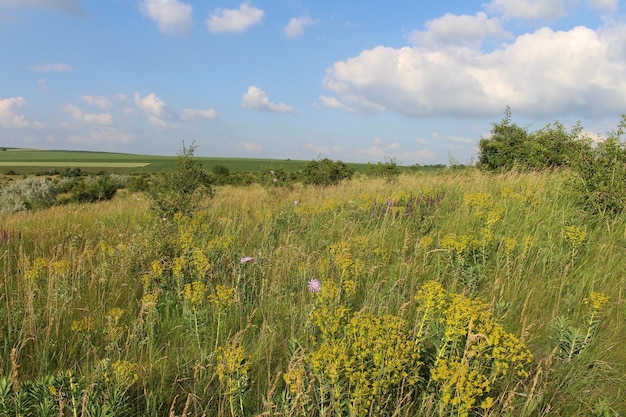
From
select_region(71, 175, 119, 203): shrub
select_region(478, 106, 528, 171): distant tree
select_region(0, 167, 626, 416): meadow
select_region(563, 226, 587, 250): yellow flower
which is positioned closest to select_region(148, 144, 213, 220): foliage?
select_region(0, 167, 626, 416): meadow

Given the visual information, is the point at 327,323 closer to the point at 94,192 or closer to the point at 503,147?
the point at 503,147

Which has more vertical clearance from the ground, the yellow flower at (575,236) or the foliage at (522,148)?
the foliage at (522,148)

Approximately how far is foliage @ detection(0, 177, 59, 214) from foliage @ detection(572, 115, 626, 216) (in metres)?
20.9

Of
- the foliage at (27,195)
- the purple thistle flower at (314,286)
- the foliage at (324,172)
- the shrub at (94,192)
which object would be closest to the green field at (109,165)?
the foliage at (324,172)

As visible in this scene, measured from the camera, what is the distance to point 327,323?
1.85m

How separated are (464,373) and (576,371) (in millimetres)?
1056

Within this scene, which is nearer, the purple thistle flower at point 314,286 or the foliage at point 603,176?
the purple thistle flower at point 314,286

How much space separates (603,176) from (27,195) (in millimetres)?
26286

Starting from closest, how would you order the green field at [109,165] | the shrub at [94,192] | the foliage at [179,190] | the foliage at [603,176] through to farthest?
the foliage at [603,176] → the foliage at [179,190] → the shrub at [94,192] → the green field at [109,165]

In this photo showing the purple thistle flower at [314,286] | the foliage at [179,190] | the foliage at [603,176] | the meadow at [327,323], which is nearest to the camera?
→ the meadow at [327,323]

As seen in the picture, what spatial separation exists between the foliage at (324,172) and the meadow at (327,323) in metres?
10.5

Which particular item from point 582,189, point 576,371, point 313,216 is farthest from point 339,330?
point 582,189

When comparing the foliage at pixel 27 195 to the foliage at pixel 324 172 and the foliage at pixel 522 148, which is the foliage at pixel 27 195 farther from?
the foliage at pixel 522 148

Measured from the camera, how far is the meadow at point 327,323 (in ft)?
5.29
